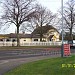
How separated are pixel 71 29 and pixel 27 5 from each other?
1887cm

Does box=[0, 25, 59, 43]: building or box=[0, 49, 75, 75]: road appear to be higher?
box=[0, 25, 59, 43]: building

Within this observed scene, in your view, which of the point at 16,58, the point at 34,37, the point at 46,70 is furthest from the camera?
the point at 34,37

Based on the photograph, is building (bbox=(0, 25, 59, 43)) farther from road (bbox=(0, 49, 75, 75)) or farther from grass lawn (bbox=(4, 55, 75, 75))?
grass lawn (bbox=(4, 55, 75, 75))

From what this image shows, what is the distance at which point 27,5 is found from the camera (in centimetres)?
6431

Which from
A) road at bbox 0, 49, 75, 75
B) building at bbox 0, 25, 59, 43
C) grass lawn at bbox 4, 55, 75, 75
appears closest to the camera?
grass lawn at bbox 4, 55, 75, 75

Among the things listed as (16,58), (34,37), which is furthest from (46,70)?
(34,37)

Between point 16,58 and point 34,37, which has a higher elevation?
point 34,37

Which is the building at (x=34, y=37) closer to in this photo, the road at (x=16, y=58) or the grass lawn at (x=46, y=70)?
the road at (x=16, y=58)

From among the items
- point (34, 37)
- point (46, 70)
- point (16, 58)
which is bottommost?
point (46, 70)

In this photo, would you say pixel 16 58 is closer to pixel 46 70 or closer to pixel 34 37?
pixel 46 70

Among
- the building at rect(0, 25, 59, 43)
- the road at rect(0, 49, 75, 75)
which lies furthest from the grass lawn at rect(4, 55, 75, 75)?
the building at rect(0, 25, 59, 43)

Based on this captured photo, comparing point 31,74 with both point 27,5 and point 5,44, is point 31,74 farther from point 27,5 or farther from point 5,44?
point 5,44

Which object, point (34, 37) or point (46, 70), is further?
point (34, 37)

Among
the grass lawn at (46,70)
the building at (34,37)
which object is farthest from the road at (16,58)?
the building at (34,37)
